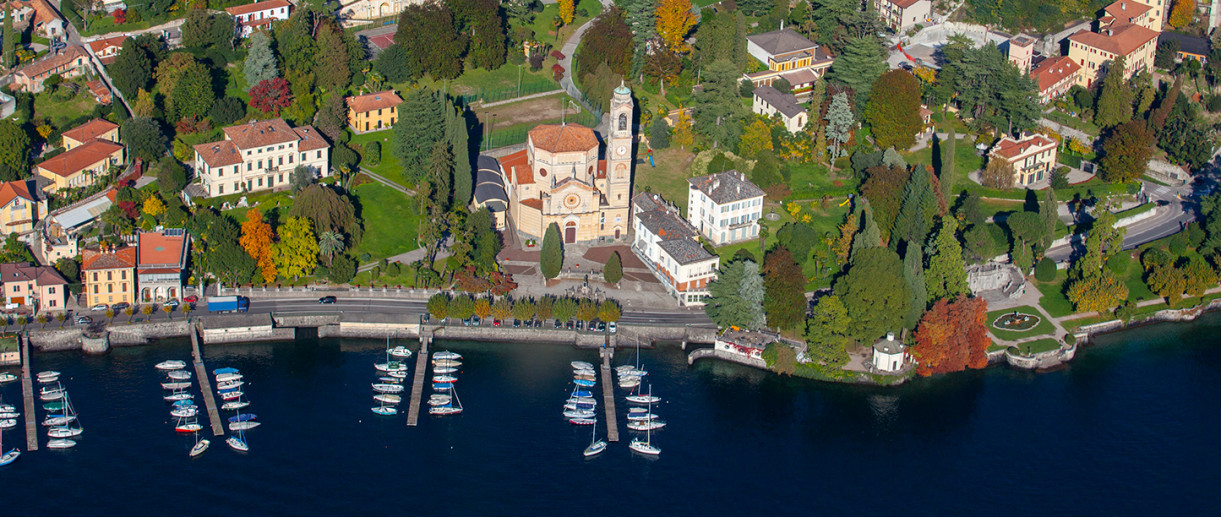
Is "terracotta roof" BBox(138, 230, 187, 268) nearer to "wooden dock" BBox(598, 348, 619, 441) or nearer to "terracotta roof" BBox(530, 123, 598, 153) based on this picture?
"terracotta roof" BBox(530, 123, 598, 153)

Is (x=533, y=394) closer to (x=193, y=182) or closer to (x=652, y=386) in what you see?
(x=652, y=386)

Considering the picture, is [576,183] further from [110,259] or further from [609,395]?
[110,259]

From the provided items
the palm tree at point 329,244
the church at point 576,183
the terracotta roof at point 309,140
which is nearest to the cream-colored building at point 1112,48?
the church at point 576,183

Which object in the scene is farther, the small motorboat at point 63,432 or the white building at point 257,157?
the white building at point 257,157

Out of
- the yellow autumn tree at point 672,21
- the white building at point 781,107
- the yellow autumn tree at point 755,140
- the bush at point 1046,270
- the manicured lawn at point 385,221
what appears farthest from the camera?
the yellow autumn tree at point 672,21

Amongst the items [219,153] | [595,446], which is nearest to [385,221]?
[219,153]

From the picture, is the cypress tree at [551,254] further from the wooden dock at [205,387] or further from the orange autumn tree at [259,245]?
the wooden dock at [205,387]

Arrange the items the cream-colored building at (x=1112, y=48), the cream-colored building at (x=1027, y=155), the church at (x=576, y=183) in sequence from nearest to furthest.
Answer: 1. the church at (x=576, y=183)
2. the cream-colored building at (x=1027, y=155)
3. the cream-colored building at (x=1112, y=48)

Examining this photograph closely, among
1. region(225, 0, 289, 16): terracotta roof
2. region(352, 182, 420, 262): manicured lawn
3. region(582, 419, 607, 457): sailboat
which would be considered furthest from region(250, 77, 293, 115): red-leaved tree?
region(582, 419, 607, 457): sailboat
